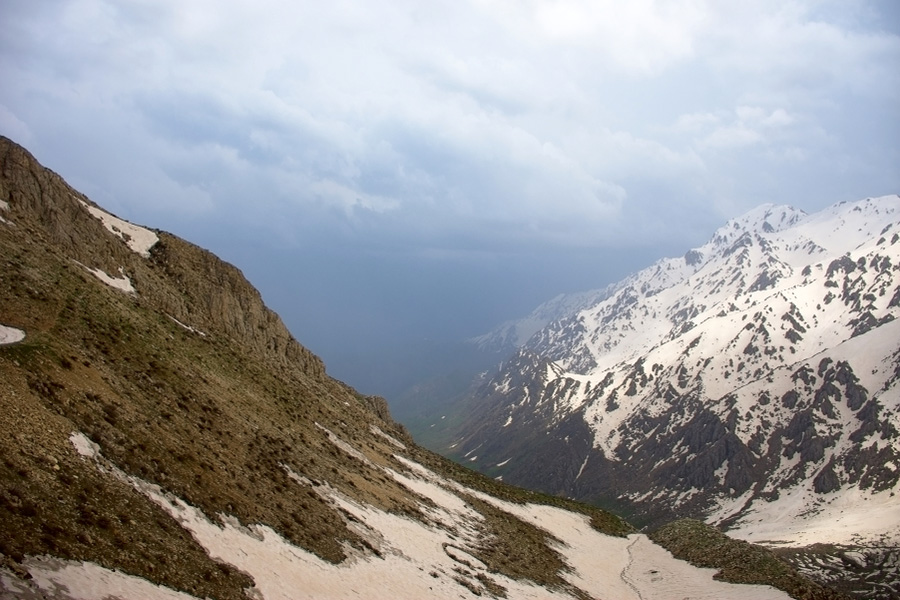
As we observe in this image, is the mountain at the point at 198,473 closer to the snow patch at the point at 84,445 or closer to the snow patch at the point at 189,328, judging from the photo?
the snow patch at the point at 84,445

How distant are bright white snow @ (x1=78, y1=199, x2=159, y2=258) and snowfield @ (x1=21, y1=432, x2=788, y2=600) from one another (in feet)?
108

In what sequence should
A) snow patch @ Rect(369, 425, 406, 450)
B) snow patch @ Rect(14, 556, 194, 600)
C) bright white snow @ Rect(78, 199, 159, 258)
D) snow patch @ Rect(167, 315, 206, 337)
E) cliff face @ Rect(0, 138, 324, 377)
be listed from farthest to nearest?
snow patch @ Rect(369, 425, 406, 450) → bright white snow @ Rect(78, 199, 159, 258) → snow patch @ Rect(167, 315, 206, 337) → cliff face @ Rect(0, 138, 324, 377) → snow patch @ Rect(14, 556, 194, 600)

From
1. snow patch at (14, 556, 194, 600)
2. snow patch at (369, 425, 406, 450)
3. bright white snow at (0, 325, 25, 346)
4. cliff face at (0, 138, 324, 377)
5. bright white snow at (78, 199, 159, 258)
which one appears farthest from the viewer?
snow patch at (369, 425, 406, 450)

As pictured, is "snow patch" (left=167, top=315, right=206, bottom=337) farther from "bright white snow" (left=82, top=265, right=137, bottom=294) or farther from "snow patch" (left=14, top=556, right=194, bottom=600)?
"snow patch" (left=14, top=556, right=194, bottom=600)

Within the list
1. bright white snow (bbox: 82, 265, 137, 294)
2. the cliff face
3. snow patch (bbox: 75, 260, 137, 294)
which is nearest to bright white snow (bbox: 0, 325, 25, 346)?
the cliff face

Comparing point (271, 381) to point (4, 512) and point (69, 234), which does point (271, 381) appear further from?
point (4, 512)

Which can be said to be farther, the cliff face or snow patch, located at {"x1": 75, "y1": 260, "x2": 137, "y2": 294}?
the cliff face

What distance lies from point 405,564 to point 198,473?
1310cm

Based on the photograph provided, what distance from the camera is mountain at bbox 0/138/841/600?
2061 centimetres

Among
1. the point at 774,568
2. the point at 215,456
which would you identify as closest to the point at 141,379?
the point at 215,456

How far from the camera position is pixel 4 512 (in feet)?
58.9

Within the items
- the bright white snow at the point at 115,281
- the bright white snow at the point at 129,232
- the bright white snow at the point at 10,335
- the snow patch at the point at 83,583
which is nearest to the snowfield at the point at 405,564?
the snow patch at the point at 83,583

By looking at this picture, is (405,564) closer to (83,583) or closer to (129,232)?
(83,583)

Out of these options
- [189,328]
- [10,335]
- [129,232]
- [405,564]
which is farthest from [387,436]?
[10,335]
